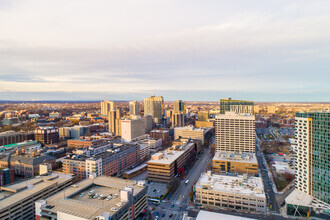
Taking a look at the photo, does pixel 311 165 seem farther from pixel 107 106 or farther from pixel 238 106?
pixel 107 106

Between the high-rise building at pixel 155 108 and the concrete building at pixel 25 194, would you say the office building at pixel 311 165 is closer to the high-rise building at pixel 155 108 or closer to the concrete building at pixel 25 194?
the concrete building at pixel 25 194

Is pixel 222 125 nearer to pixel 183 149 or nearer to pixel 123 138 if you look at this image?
pixel 183 149

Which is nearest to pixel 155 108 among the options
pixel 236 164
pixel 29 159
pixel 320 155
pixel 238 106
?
pixel 238 106

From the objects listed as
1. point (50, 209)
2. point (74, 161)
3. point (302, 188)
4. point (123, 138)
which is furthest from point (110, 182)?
point (123, 138)

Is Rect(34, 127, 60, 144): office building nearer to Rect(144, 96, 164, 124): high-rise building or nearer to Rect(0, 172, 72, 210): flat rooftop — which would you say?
Rect(0, 172, 72, 210): flat rooftop

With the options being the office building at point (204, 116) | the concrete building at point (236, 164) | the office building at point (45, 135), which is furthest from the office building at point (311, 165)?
the office building at point (204, 116)

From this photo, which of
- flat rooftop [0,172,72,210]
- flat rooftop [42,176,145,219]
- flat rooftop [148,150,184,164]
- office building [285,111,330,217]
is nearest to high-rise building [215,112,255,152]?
flat rooftop [148,150,184,164]
